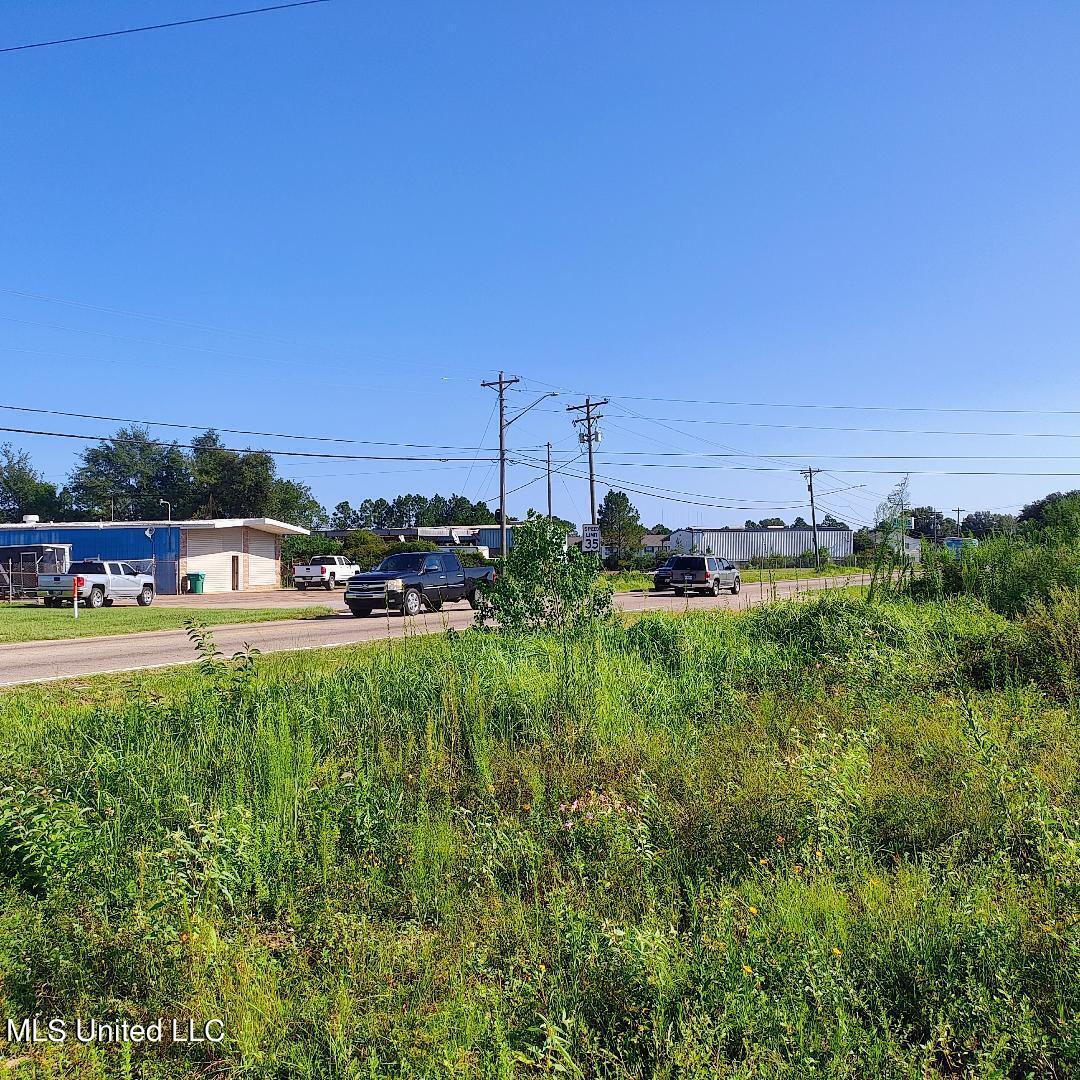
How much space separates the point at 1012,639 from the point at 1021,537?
621 cm

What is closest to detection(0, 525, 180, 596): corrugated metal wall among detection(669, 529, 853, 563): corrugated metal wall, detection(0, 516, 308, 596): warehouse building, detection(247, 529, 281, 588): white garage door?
detection(0, 516, 308, 596): warehouse building

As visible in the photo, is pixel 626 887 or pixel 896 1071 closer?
pixel 896 1071

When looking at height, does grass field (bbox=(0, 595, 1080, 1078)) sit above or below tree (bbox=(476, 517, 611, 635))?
below

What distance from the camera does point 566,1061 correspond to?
2.74m

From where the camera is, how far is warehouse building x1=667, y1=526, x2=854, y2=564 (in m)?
86.5

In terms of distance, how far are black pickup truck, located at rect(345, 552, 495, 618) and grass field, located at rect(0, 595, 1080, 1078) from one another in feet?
60.2

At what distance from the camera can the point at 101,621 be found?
23438mm

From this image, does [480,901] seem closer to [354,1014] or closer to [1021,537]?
[354,1014]

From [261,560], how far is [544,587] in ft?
151

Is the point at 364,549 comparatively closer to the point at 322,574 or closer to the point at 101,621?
the point at 322,574

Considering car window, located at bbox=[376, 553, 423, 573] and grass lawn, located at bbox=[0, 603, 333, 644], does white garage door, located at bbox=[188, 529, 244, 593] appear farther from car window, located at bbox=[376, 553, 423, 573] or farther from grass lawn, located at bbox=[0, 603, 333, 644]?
car window, located at bbox=[376, 553, 423, 573]

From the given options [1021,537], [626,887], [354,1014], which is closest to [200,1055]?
[354,1014]

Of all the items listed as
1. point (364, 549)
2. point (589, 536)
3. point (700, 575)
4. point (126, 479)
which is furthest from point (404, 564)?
point (126, 479)

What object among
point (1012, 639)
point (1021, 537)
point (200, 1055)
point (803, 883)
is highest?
point (1021, 537)
